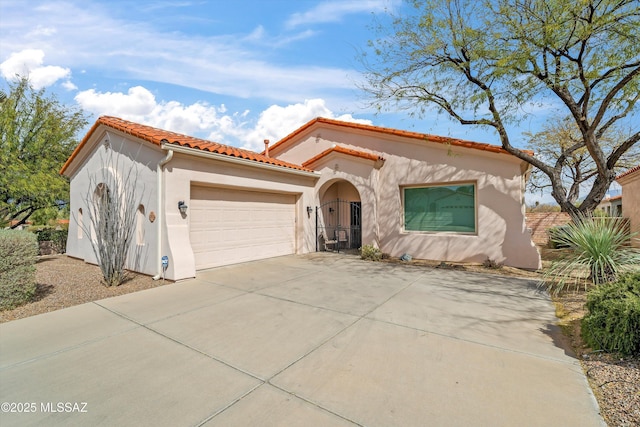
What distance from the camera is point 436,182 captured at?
34.4 ft

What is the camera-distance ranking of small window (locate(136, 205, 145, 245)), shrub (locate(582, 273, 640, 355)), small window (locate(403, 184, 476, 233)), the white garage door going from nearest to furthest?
shrub (locate(582, 273, 640, 355)) < small window (locate(136, 205, 145, 245)) < the white garage door < small window (locate(403, 184, 476, 233))

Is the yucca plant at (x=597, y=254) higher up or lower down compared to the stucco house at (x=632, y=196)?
lower down

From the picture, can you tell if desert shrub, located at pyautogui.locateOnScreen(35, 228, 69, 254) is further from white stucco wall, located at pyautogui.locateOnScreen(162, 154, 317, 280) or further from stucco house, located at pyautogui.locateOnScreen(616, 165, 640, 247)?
stucco house, located at pyautogui.locateOnScreen(616, 165, 640, 247)

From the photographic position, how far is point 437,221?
34.8 ft

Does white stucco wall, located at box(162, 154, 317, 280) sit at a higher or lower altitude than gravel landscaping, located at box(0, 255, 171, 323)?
higher

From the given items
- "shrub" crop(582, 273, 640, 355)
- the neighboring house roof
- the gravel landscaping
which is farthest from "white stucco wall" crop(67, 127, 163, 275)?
"shrub" crop(582, 273, 640, 355)

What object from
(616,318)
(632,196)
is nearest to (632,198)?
(632,196)

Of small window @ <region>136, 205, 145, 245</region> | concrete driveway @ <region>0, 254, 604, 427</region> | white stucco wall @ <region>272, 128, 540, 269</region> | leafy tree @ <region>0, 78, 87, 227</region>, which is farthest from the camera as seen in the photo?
leafy tree @ <region>0, 78, 87, 227</region>

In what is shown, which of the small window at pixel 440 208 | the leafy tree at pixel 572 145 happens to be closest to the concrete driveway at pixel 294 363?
the small window at pixel 440 208

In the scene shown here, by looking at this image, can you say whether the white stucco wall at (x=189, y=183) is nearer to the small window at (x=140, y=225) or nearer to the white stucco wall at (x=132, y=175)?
the white stucco wall at (x=132, y=175)

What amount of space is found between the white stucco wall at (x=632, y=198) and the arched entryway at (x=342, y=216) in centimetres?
1170

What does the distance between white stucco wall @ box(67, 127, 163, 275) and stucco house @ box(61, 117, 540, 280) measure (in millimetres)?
52

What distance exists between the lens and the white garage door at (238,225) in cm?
841

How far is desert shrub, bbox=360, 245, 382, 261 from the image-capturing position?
10523 mm
